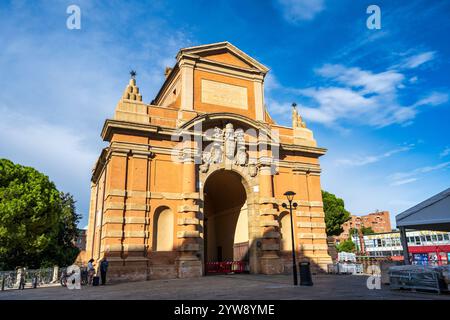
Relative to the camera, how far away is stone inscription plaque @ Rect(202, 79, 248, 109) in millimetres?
25328

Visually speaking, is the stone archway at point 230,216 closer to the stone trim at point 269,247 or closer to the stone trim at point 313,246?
the stone trim at point 269,247

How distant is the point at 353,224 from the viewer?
10125 cm

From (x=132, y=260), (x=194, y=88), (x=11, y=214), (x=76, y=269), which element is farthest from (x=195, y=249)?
(x=11, y=214)

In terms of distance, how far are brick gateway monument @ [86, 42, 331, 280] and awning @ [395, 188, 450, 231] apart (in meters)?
10.6

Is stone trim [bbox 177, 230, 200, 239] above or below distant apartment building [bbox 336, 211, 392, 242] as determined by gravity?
below

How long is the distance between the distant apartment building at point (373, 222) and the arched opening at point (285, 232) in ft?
264

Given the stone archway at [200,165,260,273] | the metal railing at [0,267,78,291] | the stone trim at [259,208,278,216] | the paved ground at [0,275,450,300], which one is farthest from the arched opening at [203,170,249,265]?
the metal railing at [0,267,78,291]

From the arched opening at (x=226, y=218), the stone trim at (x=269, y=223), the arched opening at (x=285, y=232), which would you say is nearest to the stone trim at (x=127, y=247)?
the arched opening at (x=226, y=218)

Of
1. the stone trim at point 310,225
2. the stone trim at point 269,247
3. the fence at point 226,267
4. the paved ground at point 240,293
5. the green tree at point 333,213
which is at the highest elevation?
the green tree at point 333,213

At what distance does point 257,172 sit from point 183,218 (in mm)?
6435

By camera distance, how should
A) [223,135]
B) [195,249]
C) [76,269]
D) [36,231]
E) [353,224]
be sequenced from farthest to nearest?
[353,224] → [36,231] → [223,135] → [195,249] → [76,269]

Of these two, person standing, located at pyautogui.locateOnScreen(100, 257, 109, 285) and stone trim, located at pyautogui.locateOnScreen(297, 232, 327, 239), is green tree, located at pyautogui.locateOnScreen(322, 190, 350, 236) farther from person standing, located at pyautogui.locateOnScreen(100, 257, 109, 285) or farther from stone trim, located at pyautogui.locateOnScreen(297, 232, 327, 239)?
person standing, located at pyautogui.locateOnScreen(100, 257, 109, 285)

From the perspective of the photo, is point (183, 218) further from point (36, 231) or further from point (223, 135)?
point (36, 231)

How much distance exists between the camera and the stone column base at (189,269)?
20.4 meters
